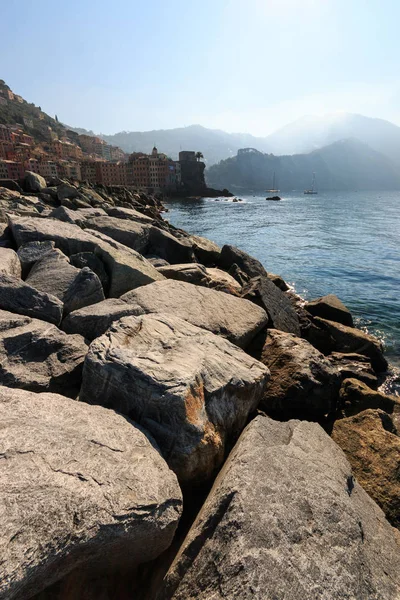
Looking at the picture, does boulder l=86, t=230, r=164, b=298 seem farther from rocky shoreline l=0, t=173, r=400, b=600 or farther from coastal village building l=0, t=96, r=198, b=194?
coastal village building l=0, t=96, r=198, b=194

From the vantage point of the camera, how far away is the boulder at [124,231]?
8.80 meters

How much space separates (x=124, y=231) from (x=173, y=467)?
741 centimetres

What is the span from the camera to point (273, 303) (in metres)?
6.90

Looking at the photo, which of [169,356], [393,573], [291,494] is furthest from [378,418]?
[169,356]

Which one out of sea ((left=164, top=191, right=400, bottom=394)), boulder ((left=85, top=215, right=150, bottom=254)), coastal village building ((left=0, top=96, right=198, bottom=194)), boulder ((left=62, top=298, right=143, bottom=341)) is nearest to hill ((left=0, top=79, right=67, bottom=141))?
coastal village building ((left=0, top=96, right=198, bottom=194))

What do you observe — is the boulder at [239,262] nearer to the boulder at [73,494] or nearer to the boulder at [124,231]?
the boulder at [124,231]

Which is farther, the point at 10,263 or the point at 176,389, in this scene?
the point at 10,263

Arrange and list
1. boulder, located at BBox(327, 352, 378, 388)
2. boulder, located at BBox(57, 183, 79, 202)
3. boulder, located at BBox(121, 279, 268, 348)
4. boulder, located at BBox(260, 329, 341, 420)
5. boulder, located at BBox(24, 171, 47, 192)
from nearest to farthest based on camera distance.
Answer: boulder, located at BBox(260, 329, 341, 420) < boulder, located at BBox(121, 279, 268, 348) < boulder, located at BBox(327, 352, 378, 388) < boulder, located at BBox(57, 183, 79, 202) < boulder, located at BBox(24, 171, 47, 192)

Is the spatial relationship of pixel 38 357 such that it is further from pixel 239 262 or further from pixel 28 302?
pixel 239 262

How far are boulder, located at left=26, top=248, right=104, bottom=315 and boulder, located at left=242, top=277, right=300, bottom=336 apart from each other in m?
3.15

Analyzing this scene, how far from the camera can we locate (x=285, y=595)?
1.66 metres

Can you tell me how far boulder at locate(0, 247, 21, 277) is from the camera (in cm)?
494

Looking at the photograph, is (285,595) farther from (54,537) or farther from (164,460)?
(54,537)

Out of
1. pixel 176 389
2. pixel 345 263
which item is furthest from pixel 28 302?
pixel 345 263
